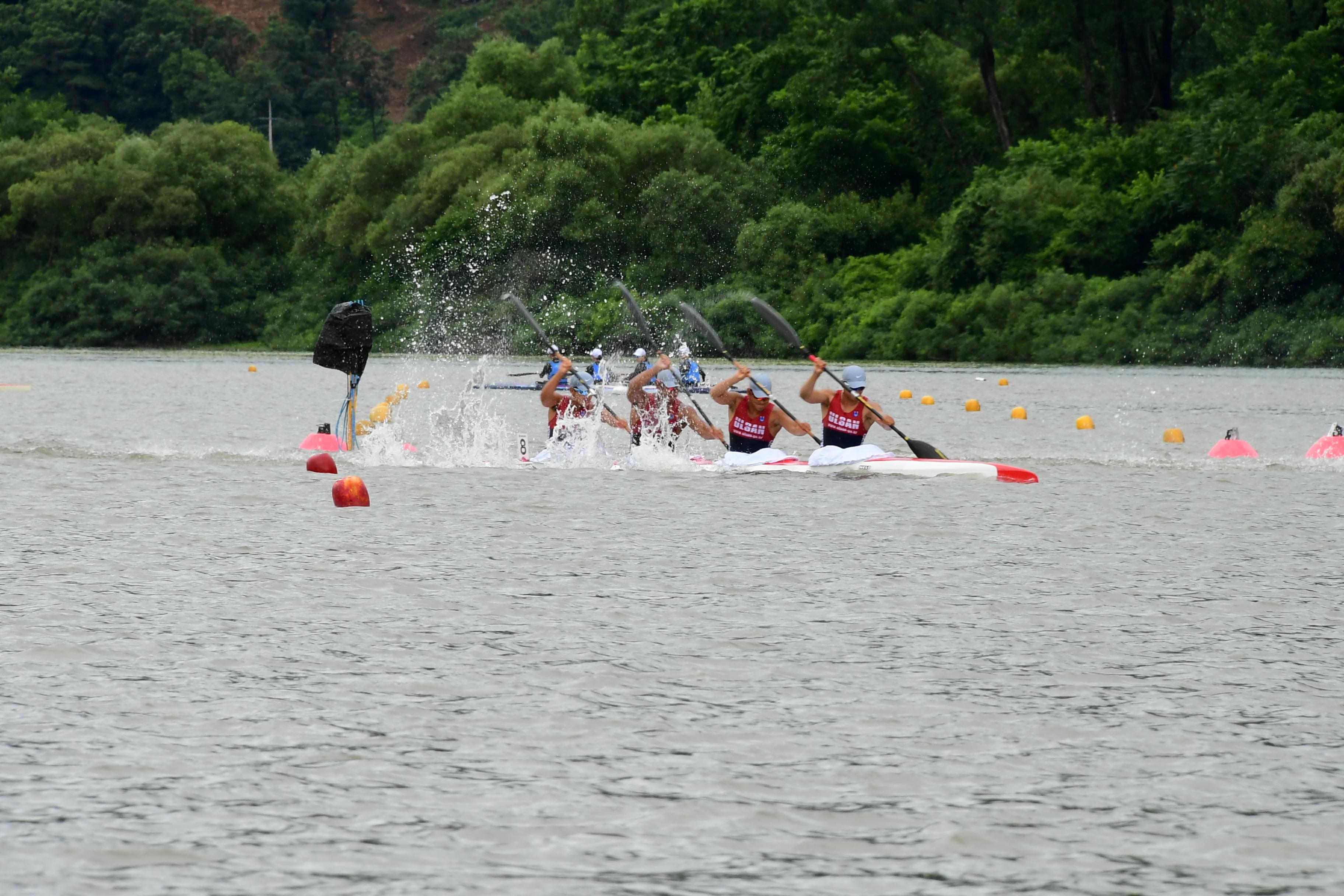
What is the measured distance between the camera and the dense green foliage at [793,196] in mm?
49031

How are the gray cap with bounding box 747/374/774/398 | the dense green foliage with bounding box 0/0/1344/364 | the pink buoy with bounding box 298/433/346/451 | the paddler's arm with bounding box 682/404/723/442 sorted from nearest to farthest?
the gray cap with bounding box 747/374/774/398 → the paddler's arm with bounding box 682/404/723/442 → the pink buoy with bounding box 298/433/346/451 → the dense green foliage with bounding box 0/0/1344/364

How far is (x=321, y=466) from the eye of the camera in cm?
1891

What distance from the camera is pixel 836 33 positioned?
59.0 metres

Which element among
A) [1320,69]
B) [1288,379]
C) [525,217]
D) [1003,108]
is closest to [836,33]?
[1003,108]

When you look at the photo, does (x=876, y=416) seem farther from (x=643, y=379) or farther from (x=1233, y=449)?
(x=1233, y=449)

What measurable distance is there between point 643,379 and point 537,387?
15.7 m

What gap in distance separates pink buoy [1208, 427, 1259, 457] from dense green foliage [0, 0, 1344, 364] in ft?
86.5

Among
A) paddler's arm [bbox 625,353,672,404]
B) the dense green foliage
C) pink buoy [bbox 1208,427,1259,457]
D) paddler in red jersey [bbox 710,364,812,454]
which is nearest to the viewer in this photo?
paddler's arm [bbox 625,353,672,404]

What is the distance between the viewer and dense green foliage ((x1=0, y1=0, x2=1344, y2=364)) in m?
49.0

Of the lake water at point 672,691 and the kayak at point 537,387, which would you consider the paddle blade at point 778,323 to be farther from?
the lake water at point 672,691

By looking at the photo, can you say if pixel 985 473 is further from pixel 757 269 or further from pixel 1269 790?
pixel 757 269

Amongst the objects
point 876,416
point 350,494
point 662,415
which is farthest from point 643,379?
point 350,494

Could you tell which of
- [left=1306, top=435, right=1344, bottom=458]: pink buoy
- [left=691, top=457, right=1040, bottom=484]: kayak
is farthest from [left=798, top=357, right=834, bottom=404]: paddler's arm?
[left=1306, top=435, right=1344, bottom=458]: pink buoy

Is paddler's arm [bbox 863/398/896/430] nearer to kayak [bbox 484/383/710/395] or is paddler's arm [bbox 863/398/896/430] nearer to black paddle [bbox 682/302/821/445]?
black paddle [bbox 682/302/821/445]
